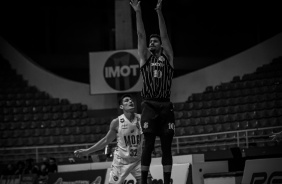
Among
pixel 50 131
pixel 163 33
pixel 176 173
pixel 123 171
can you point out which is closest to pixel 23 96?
pixel 50 131

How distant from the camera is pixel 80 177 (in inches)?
472

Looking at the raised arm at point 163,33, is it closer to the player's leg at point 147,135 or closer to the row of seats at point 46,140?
the player's leg at point 147,135

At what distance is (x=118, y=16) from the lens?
21.1 m

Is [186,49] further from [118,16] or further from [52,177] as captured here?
[52,177]

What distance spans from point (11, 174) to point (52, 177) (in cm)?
544

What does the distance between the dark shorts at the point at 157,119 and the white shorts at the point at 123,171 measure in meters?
1.98

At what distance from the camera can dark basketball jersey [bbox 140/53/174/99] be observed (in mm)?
7395

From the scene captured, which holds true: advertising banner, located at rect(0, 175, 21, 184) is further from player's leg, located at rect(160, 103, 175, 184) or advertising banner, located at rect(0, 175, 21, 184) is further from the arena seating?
player's leg, located at rect(160, 103, 175, 184)

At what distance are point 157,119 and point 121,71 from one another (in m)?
14.1

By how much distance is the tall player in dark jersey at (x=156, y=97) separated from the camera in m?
7.23

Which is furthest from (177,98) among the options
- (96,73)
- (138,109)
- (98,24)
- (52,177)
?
(52,177)

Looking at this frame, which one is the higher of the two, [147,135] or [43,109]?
[43,109]

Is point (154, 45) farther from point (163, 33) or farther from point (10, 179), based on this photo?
point (10, 179)

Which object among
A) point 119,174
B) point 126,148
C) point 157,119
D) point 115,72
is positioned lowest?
point 119,174
